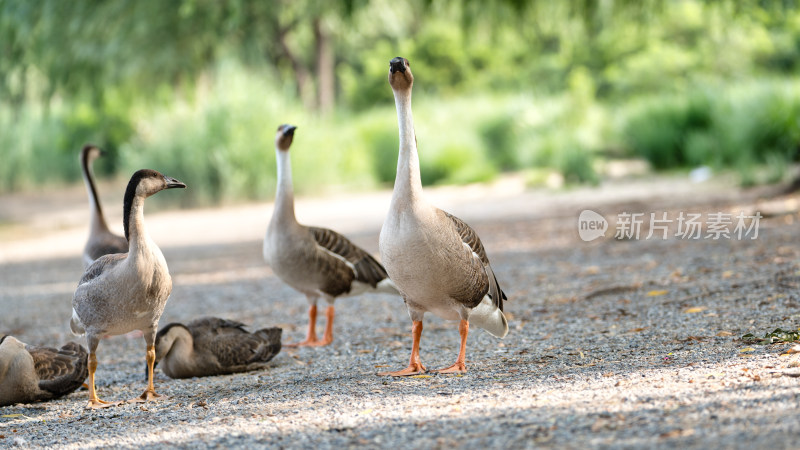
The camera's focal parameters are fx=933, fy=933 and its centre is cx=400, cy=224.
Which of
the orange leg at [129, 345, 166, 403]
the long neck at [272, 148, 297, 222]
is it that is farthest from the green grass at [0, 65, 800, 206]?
the orange leg at [129, 345, 166, 403]

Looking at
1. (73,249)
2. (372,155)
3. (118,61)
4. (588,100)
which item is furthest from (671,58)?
(73,249)

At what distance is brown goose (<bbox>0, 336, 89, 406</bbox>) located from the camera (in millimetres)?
5383

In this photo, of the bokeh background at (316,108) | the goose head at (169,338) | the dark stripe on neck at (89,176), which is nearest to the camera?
the goose head at (169,338)

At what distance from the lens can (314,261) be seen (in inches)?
269

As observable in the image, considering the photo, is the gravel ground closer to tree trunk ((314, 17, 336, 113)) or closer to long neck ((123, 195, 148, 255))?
long neck ((123, 195, 148, 255))

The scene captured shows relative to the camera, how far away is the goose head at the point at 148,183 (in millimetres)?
5195

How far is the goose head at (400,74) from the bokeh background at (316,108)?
7.60 metres

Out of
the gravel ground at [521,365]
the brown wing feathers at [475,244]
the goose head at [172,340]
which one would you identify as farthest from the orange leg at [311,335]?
the brown wing feathers at [475,244]

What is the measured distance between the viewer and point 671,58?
1486 inches

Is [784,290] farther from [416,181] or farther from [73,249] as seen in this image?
[73,249]

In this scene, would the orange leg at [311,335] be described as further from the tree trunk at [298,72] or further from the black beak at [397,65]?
the tree trunk at [298,72]

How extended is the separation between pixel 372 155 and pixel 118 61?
25.3ft

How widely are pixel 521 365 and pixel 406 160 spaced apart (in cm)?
138

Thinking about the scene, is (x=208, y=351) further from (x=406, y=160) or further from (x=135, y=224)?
(x=406, y=160)
